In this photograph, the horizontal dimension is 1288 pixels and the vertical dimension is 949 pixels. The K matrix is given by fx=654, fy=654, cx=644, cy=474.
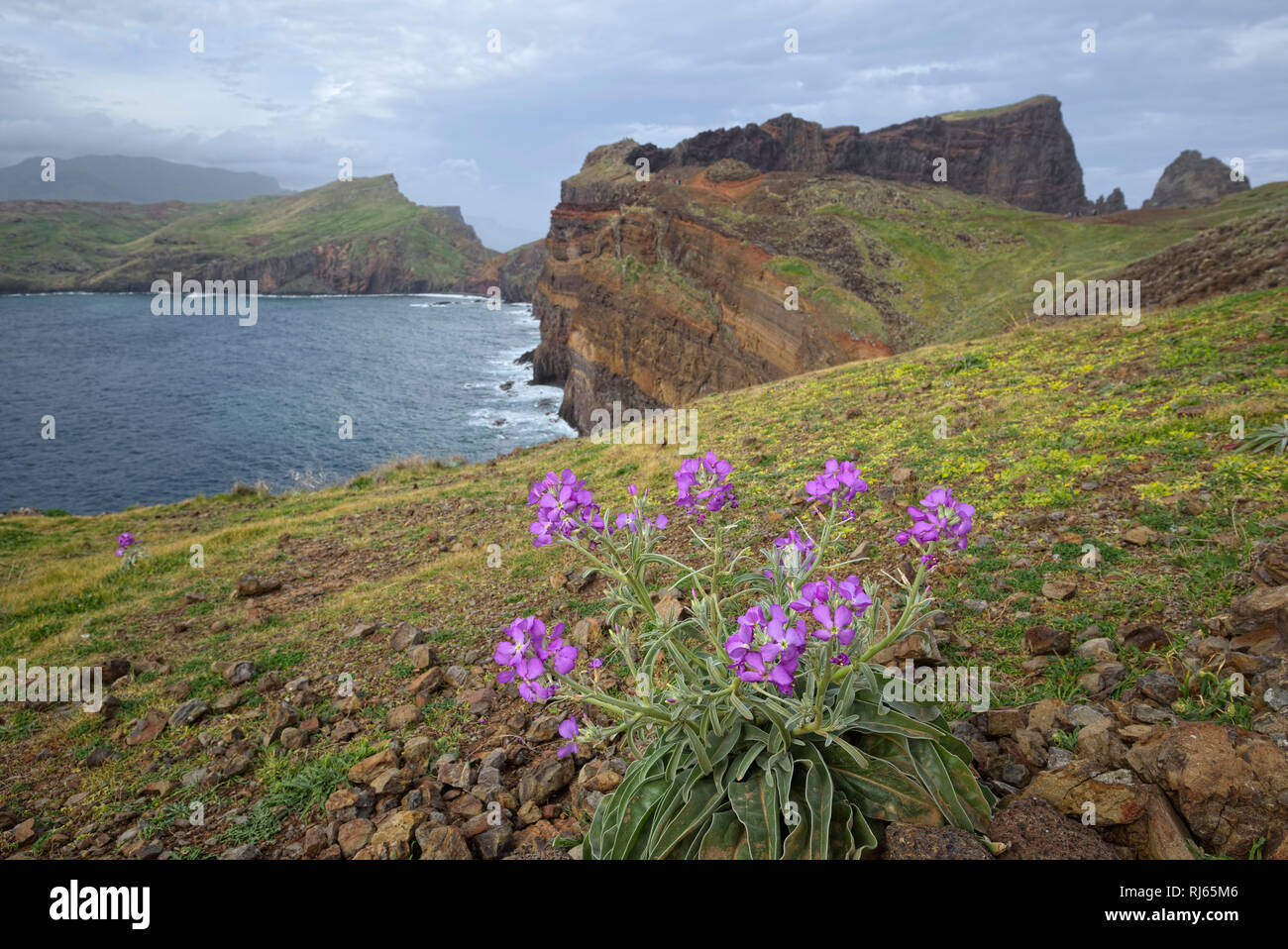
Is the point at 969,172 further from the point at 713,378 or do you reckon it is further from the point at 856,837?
the point at 856,837

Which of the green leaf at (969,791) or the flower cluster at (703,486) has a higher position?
the flower cluster at (703,486)

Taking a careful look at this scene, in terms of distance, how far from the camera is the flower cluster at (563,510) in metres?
2.71

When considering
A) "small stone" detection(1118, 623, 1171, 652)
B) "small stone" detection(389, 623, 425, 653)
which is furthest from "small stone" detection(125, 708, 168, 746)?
"small stone" detection(1118, 623, 1171, 652)

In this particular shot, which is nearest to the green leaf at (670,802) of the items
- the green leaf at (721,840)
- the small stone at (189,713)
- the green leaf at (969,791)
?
the green leaf at (721,840)

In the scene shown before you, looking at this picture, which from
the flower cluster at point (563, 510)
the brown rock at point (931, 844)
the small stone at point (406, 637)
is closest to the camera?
the brown rock at point (931, 844)

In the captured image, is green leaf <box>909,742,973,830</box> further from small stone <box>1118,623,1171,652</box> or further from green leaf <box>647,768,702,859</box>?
small stone <box>1118,623,1171,652</box>

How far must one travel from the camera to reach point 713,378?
137ft

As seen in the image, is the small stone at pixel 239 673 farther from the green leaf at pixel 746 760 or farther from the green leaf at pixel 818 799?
the green leaf at pixel 818 799

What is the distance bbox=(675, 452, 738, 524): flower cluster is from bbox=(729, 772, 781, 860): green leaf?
3.86ft

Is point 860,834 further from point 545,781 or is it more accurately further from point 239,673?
point 239,673

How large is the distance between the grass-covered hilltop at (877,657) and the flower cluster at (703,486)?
150 cm

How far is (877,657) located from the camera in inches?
163

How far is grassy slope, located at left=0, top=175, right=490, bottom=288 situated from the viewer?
452ft
